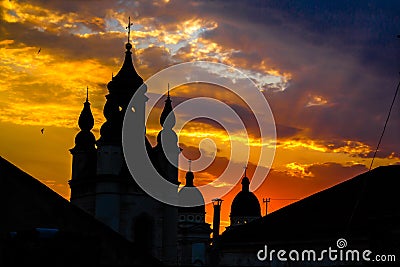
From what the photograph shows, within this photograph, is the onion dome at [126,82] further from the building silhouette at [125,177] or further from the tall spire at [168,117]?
the tall spire at [168,117]

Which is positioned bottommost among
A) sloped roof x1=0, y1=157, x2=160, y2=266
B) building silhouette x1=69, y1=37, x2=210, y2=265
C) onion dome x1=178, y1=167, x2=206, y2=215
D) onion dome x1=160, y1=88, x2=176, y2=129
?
sloped roof x1=0, y1=157, x2=160, y2=266

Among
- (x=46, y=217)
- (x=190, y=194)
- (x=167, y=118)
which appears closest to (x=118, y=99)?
(x=167, y=118)

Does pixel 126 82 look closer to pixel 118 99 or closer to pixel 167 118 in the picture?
pixel 118 99

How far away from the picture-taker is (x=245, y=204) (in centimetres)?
12500

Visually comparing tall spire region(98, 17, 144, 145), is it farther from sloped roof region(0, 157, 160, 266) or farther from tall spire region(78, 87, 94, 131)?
sloped roof region(0, 157, 160, 266)

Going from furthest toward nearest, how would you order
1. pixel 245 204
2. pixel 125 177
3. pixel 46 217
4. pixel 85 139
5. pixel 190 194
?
1. pixel 245 204
2. pixel 190 194
3. pixel 85 139
4. pixel 125 177
5. pixel 46 217

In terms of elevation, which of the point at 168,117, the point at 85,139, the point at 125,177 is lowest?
the point at 125,177

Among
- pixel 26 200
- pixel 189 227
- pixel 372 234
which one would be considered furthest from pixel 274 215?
pixel 189 227

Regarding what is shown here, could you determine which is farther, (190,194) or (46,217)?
(190,194)

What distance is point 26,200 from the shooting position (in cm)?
2289

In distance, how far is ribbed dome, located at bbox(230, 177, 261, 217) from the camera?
407 feet

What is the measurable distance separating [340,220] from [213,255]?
5.42 meters

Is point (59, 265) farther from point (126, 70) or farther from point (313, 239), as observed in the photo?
point (126, 70)

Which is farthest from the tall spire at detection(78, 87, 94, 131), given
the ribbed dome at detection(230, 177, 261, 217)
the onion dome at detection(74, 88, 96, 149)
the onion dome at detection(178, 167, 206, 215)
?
the ribbed dome at detection(230, 177, 261, 217)
